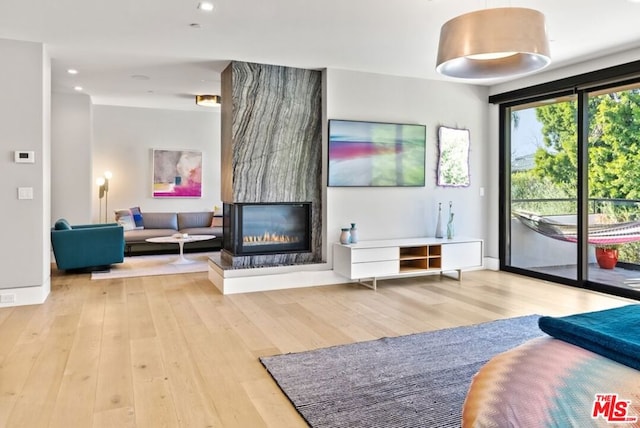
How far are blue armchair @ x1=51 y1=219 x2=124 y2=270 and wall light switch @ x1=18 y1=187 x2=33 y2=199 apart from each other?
1.39m

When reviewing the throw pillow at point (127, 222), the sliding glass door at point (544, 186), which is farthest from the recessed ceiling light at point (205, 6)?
the throw pillow at point (127, 222)

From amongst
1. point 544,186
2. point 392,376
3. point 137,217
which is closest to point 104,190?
point 137,217

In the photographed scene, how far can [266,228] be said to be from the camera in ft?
18.4

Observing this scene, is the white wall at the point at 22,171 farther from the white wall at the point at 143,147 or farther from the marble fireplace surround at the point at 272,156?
the white wall at the point at 143,147

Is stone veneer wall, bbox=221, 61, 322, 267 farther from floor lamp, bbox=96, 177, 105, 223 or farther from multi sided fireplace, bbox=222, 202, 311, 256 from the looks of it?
floor lamp, bbox=96, 177, 105, 223

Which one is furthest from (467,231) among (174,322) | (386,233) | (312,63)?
(174,322)

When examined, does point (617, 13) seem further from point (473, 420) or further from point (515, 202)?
point (473, 420)

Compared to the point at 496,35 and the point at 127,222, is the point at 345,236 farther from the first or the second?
the point at 127,222

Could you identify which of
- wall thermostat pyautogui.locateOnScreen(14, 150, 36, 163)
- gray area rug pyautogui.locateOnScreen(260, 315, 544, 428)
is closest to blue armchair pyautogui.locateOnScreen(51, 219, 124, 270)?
wall thermostat pyautogui.locateOnScreen(14, 150, 36, 163)

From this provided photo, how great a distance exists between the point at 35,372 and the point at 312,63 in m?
4.17

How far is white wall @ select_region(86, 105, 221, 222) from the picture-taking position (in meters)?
8.46

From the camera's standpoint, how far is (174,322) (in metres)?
3.97

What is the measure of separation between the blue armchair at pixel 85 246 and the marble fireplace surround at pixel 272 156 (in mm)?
1626

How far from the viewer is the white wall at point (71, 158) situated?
702 cm
